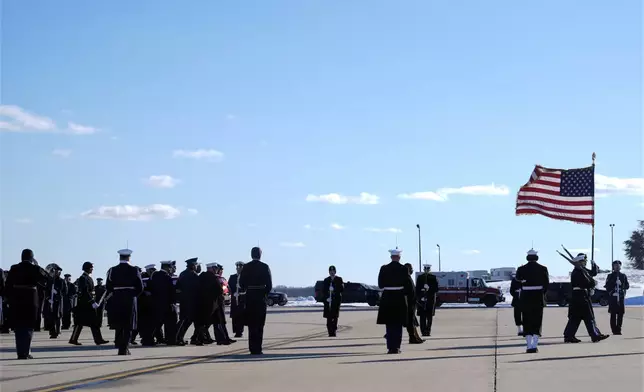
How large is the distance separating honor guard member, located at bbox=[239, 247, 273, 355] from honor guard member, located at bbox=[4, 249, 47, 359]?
3414 mm

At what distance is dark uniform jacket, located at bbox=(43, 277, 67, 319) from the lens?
24.5 metres

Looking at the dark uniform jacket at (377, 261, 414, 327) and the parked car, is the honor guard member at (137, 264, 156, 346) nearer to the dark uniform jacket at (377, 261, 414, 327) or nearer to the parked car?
the dark uniform jacket at (377, 261, 414, 327)

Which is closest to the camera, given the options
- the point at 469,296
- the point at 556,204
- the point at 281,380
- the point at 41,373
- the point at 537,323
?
the point at 281,380

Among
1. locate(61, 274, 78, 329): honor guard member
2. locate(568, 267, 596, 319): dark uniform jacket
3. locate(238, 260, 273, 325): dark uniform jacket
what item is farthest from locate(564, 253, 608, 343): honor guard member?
locate(61, 274, 78, 329): honor guard member

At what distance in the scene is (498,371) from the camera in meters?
13.8

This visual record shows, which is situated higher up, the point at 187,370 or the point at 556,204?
the point at 556,204

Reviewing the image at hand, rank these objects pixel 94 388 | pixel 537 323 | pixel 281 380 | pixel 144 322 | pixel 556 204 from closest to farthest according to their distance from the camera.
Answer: pixel 94 388, pixel 281 380, pixel 537 323, pixel 144 322, pixel 556 204

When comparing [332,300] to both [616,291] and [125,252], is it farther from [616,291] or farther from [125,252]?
[125,252]

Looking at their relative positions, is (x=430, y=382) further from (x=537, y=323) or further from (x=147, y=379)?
(x=537, y=323)

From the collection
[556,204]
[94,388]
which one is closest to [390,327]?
[94,388]

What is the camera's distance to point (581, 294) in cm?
2077

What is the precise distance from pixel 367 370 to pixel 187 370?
2.42 m

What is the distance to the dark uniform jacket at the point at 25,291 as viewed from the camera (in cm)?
1688

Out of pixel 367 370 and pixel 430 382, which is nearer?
pixel 430 382
